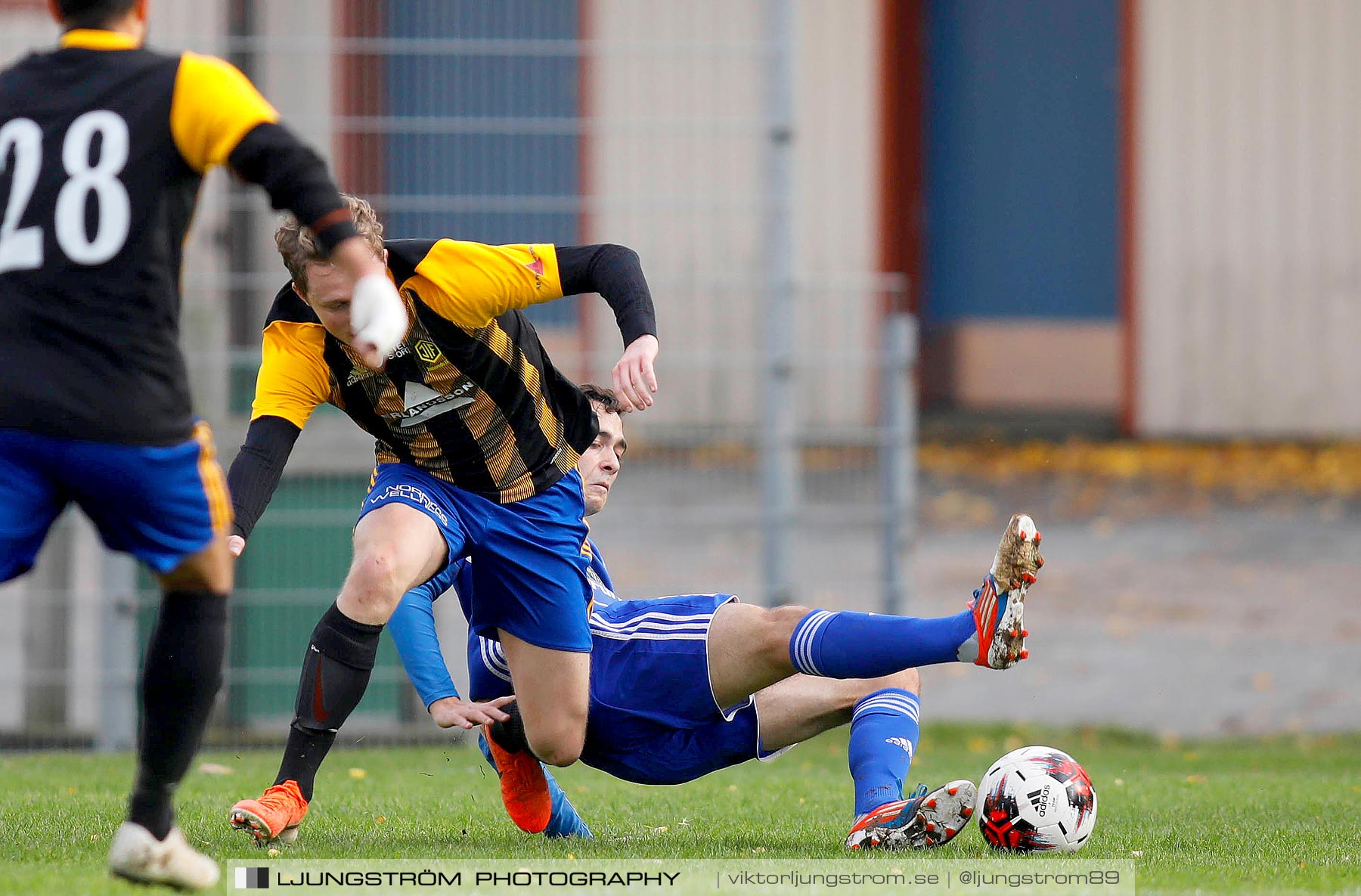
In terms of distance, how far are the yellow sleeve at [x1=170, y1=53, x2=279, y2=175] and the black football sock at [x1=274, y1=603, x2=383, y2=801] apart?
1.36 m

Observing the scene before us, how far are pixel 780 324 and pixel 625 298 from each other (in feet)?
13.2

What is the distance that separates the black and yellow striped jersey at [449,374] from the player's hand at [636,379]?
0.40m

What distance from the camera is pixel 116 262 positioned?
343cm

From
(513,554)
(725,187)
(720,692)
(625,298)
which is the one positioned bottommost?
(720,692)

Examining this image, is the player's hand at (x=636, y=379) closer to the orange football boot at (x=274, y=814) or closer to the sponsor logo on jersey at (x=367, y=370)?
the sponsor logo on jersey at (x=367, y=370)

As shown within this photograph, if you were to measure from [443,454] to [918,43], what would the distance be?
39.9ft

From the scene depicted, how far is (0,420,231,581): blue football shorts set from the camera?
3.44m

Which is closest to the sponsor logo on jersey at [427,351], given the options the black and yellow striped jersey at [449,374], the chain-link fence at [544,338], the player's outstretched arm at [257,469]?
the black and yellow striped jersey at [449,374]

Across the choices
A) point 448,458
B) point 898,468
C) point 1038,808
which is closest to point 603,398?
point 448,458

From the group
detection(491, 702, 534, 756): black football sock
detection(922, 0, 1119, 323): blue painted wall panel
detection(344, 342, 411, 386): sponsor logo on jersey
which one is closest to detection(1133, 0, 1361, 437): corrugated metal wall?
detection(922, 0, 1119, 323): blue painted wall panel

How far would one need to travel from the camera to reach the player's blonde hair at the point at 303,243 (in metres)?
4.26

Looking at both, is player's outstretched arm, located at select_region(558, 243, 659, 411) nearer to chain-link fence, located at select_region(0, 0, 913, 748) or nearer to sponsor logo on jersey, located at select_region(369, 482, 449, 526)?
sponsor logo on jersey, located at select_region(369, 482, 449, 526)

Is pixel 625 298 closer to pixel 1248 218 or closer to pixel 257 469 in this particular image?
pixel 257 469

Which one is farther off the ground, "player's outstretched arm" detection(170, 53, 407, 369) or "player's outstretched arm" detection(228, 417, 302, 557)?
"player's outstretched arm" detection(170, 53, 407, 369)
